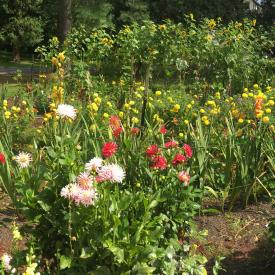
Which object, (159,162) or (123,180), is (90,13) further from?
(159,162)

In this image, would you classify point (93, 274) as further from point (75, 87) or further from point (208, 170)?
point (75, 87)

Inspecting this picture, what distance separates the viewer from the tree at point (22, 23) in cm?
2195

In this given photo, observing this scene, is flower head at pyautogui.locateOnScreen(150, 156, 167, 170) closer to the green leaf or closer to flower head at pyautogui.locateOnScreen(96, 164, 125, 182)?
flower head at pyautogui.locateOnScreen(96, 164, 125, 182)

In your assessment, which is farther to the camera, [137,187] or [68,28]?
[68,28]

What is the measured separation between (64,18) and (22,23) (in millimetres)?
8904

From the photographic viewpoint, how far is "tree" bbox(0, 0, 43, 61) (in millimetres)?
21953

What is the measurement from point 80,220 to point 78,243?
0.52ft

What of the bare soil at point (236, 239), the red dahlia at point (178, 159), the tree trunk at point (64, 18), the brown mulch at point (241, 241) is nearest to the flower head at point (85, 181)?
the red dahlia at point (178, 159)

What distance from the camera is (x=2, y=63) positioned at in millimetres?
22656

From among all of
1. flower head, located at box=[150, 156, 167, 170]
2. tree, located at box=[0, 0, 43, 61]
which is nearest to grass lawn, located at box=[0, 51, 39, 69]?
tree, located at box=[0, 0, 43, 61]

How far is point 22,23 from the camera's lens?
21.9 m

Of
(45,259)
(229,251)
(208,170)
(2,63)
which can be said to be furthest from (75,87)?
(2,63)

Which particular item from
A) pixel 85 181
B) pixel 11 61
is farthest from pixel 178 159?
pixel 11 61

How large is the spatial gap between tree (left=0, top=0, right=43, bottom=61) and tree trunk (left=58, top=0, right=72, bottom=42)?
28.1 ft
